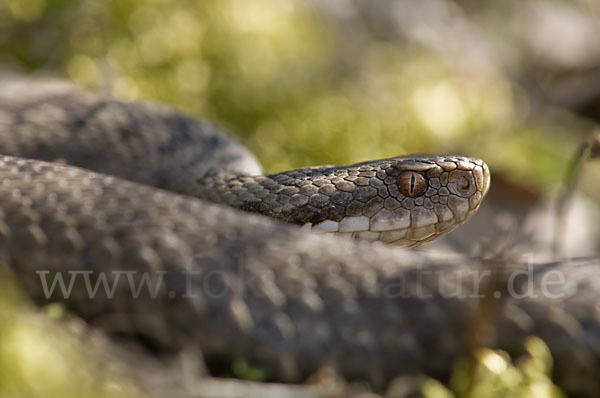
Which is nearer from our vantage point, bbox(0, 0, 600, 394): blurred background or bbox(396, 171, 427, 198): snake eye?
bbox(396, 171, 427, 198): snake eye

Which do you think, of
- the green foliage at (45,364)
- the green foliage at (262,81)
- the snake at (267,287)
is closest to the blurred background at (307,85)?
the green foliage at (262,81)

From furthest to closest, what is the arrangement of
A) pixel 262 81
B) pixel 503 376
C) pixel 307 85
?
pixel 307 85 < pixel 262 81 < pixel 503 376

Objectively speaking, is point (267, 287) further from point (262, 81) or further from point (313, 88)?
point (313, 88)

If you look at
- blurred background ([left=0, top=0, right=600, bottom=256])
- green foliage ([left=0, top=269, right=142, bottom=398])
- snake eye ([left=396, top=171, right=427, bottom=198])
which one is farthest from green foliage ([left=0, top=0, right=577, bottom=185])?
green foliage ([left=0, top=269, right=142, bottom=398])

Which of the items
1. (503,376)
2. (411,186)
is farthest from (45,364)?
(411,186)

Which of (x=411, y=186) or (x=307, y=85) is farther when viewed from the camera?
(x=307, y=85)

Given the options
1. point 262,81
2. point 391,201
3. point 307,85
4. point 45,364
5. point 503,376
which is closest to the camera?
point 45,364

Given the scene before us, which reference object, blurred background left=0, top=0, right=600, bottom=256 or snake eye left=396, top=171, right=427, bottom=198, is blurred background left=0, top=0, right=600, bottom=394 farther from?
snake eye left=396, top=171, right=427, bottom=198

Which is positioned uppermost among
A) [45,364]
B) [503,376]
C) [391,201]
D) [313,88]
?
[313,88]

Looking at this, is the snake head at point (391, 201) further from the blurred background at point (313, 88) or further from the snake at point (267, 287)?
the blurred background at point (313, 88)
